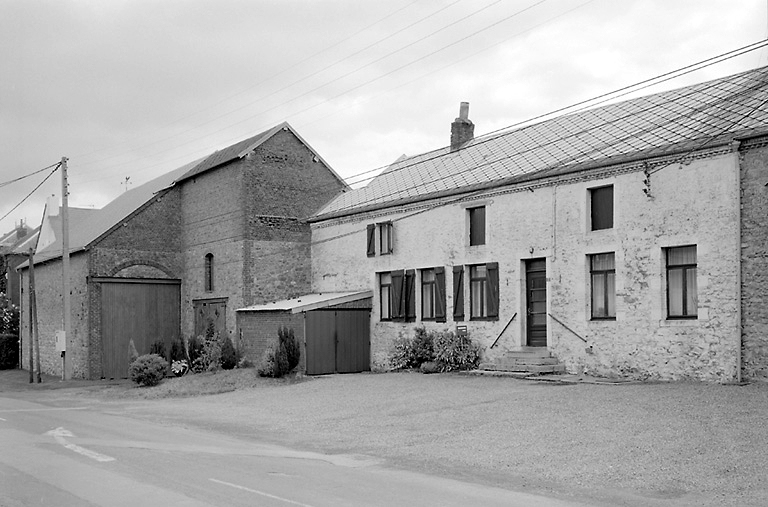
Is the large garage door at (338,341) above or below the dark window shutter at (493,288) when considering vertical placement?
below

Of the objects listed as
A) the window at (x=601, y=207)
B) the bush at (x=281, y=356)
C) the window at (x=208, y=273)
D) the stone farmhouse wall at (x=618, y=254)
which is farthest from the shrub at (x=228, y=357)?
the window at (x=601, y=207)

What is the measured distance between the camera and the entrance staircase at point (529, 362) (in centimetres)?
2200

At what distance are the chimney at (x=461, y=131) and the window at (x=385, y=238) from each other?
4.54 meters

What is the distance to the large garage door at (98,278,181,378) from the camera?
112 ft

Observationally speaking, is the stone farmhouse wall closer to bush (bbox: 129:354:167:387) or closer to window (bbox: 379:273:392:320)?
window (bbox: 379:273:392:320)

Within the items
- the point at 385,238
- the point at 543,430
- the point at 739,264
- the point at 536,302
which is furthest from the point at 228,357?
the point at 739,264

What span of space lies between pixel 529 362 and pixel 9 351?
34.2 meters

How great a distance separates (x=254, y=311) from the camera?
29375mm

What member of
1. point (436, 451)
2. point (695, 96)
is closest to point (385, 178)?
point (695, 96)

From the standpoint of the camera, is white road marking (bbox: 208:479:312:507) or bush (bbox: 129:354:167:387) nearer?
white road marking (bbox: 208:479:312:507)

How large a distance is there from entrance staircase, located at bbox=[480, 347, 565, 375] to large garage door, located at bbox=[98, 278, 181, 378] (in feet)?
51.6

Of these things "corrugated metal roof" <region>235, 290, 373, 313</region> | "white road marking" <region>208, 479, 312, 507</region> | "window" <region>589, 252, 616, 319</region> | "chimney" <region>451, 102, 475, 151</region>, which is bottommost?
"white road marking" <region>208, 479, 312, 507</region>

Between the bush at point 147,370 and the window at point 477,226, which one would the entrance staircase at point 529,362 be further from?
the bush at point 147,370

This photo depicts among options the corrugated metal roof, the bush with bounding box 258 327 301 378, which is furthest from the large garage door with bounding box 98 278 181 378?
the bush with bounding box 258 327 301 378
